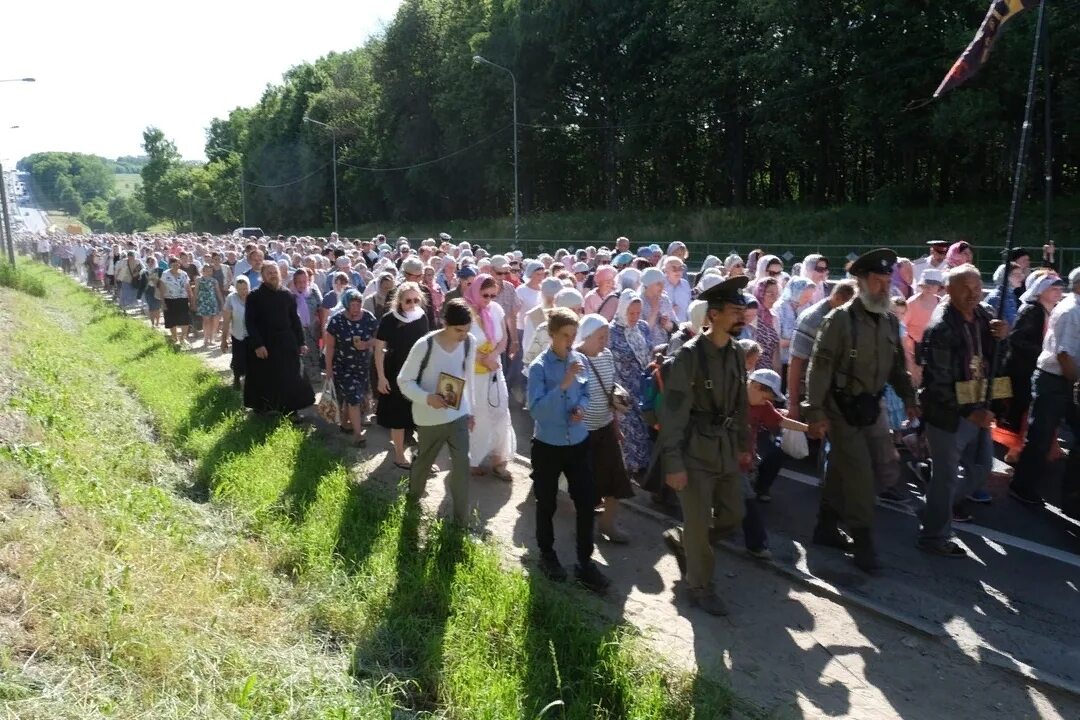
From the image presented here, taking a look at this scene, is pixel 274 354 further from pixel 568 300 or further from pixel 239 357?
pixel 568 300

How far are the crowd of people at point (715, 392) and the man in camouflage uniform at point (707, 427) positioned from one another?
0.5 inches

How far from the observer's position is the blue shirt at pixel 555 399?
5398 mm

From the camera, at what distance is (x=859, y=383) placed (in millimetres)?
5516

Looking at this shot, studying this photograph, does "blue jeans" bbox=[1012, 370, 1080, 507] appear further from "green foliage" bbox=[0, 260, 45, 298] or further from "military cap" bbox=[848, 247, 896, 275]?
"green foliage" bbox=[0, 260, 45, 298]

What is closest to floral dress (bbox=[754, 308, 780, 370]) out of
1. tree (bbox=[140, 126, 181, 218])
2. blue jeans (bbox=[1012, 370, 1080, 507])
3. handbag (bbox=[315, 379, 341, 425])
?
blue jeans (bbox=[1012, 370, 1080, 507])

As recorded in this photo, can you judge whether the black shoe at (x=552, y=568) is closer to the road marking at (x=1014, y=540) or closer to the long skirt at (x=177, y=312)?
the road marking at (x=1014, y=540)

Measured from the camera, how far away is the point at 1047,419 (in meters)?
6.87

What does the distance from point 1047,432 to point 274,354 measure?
7.10 meters

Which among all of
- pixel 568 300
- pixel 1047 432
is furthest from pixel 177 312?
pixel 1047 432

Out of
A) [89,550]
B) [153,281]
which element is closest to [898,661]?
[89,550]

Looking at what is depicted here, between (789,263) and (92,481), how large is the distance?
22665 millimetres

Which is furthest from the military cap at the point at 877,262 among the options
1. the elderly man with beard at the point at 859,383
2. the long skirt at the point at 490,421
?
the long skirt at the point at 490,421

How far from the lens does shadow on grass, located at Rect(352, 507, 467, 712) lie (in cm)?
438

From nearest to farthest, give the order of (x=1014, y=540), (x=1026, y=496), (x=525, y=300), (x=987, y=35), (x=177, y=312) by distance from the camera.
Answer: (x=1014, y=540) → (x=1026, y=496) → (x=987, y=35) → (x=525, y=300) → (x=177, y=312)
